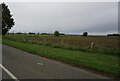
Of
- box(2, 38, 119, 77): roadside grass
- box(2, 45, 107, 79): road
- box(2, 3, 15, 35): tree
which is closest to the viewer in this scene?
box(2, 45, 107, 79): road

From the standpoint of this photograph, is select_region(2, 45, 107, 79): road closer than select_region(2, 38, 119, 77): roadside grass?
Yes

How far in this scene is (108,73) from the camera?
267 inches

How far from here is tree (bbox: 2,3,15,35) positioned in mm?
47987

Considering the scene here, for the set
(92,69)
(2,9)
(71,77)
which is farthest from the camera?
(2,9)

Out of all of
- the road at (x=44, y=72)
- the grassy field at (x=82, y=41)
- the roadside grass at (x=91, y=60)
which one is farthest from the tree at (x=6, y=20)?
the road at (x=44, y=72)

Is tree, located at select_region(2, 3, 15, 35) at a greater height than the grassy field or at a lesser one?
greater

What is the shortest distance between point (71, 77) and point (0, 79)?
3.05m

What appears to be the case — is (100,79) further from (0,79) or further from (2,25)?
(2,25)

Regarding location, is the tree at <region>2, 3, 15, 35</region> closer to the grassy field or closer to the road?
the grassy field

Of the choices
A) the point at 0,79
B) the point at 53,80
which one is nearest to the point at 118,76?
the point at 53,80

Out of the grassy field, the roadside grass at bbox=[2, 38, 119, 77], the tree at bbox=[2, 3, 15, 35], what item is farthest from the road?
the tree at bbox=[2, 3, 15, 35]

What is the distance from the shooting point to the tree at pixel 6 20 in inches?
1889

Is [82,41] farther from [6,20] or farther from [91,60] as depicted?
[6,20]

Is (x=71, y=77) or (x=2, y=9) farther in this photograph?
(x=2, y=9)
